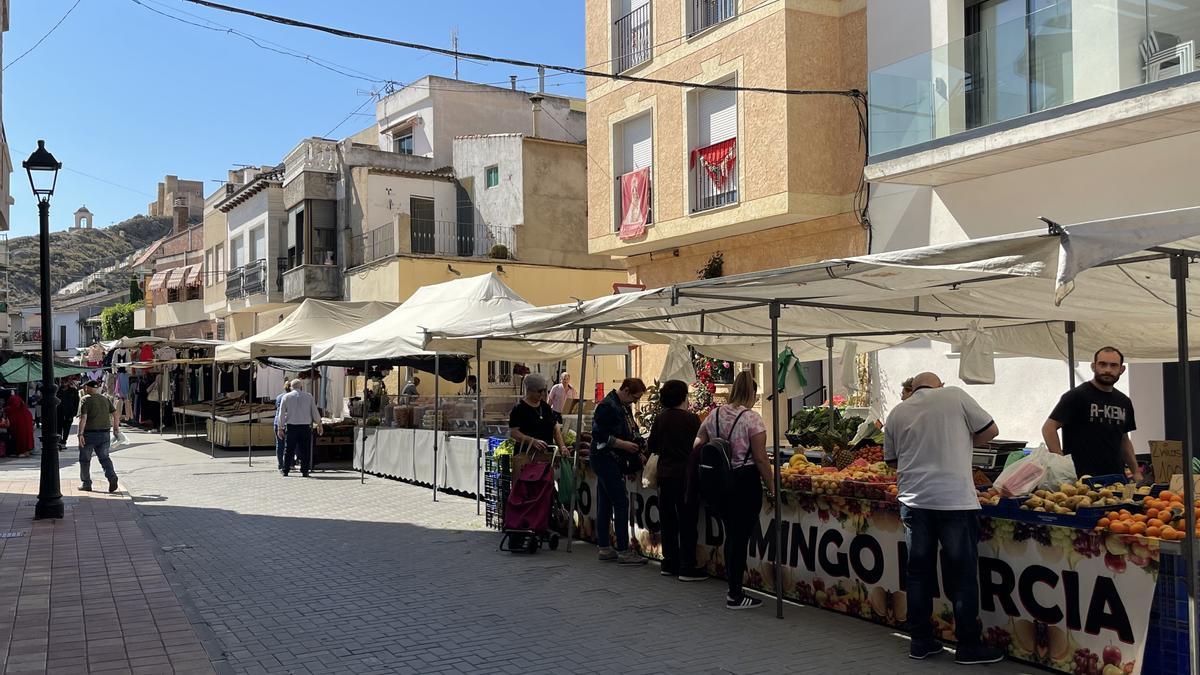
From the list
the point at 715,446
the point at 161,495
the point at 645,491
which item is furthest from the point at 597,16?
the point at 715,446

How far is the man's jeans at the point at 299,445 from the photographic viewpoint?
1769 cm

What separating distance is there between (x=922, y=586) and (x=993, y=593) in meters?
0.46

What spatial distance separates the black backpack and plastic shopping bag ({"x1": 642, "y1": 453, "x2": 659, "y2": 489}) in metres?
0.93

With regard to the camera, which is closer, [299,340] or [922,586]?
[922,586]

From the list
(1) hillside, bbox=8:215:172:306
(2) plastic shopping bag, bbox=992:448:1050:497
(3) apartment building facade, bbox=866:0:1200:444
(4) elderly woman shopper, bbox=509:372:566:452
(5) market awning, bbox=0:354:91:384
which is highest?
(1) hillside, bbox=8:215:172:306

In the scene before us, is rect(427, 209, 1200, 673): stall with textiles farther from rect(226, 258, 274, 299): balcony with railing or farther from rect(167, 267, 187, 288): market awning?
rect(167, 267, 187, 288): market awning

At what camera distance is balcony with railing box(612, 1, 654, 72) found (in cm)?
1962

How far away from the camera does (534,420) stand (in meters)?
10.2

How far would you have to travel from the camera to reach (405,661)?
627 centimetres

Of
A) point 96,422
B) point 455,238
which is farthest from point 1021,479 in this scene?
point 455,238

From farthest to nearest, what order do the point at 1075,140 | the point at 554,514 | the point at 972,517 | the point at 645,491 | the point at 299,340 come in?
the point at 299,340
the point at 1075,140
the point at 554,514
the point at 645,491
the point at 972,517

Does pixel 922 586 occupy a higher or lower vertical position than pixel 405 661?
higher

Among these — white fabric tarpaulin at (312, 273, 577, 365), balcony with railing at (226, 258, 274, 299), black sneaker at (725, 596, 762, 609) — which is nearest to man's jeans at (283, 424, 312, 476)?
white fabric tarpaulin at (312, 273, 577, 365)

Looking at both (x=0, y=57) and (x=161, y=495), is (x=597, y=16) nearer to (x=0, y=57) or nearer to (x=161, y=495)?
(x=0, y=57)
